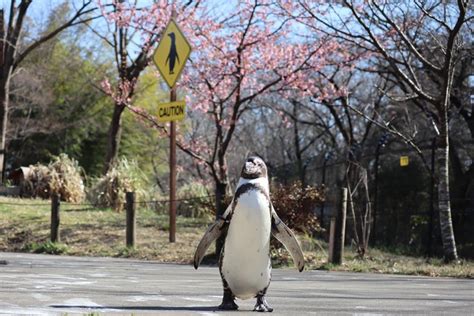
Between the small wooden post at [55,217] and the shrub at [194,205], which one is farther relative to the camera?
the shrub at [194,205]

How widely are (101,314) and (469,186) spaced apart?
18914mm

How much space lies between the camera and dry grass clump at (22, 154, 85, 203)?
25.8m

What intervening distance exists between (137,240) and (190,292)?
9286 mm

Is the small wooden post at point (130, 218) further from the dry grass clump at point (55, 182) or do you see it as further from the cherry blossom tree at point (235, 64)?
the dry grass clump at point (55, 182)

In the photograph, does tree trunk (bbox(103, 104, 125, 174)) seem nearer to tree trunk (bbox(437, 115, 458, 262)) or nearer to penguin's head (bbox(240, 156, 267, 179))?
tree trunk (bbox(437, 115, 458, 262))

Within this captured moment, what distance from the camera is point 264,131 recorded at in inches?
1892

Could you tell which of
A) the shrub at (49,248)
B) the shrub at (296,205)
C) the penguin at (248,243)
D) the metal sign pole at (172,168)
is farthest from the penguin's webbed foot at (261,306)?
the shrub at (49,248)

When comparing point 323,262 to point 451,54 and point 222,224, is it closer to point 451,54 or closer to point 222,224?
point 451,54

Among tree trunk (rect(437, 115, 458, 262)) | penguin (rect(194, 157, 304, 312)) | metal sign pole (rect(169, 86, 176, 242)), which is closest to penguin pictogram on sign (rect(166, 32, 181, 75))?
metal sign pole (rect(169, 86, 176, 242))

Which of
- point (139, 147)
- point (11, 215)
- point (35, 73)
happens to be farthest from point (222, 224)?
point (139, 147)

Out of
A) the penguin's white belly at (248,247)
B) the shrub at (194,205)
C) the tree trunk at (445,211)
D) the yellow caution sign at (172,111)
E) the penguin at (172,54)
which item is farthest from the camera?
the shrub at (194,205)

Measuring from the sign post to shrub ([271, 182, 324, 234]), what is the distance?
3.00 m

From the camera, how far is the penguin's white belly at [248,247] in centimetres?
705

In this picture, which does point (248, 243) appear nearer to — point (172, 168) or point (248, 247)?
point (248, 247)
